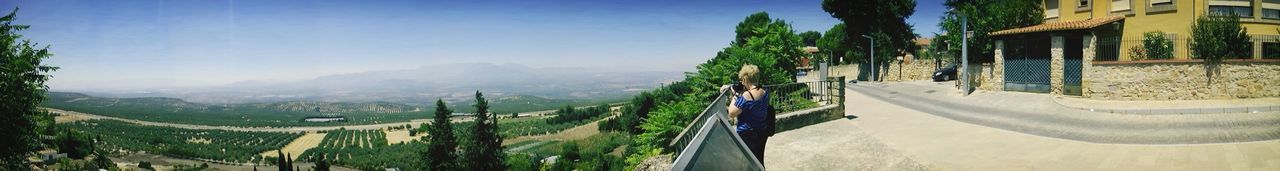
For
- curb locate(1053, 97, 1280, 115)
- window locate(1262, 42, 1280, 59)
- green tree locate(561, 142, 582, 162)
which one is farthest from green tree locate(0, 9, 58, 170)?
green tree locate(561, 142, 582, 162)

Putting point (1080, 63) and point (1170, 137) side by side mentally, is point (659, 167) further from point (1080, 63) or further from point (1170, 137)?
point (1080, 63)

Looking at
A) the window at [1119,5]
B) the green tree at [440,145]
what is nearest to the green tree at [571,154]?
the green tree at [440,145]

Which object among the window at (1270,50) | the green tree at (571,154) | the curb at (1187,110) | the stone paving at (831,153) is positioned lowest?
the green tree at (571,154)

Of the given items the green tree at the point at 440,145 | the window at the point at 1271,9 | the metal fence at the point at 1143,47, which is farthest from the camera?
the green tree at the point at 440,145

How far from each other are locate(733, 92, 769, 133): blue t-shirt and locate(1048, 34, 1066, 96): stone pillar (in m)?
15.1

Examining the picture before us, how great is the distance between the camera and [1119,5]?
59.3 feet

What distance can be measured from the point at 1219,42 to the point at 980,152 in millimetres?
10342

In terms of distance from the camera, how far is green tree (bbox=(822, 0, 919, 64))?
3525 centimetres

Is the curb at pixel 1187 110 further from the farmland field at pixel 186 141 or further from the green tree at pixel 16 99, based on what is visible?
the farmland field at pixel 186 141

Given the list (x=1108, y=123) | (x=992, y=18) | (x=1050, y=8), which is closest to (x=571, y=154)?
(x=992, y=18)

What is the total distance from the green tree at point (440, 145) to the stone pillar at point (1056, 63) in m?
54.6

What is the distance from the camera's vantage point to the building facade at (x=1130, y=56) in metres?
13.0

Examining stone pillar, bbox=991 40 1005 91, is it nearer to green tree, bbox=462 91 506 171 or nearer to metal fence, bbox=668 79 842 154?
metal fence, bbox=668 79 842 154

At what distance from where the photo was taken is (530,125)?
533ft
